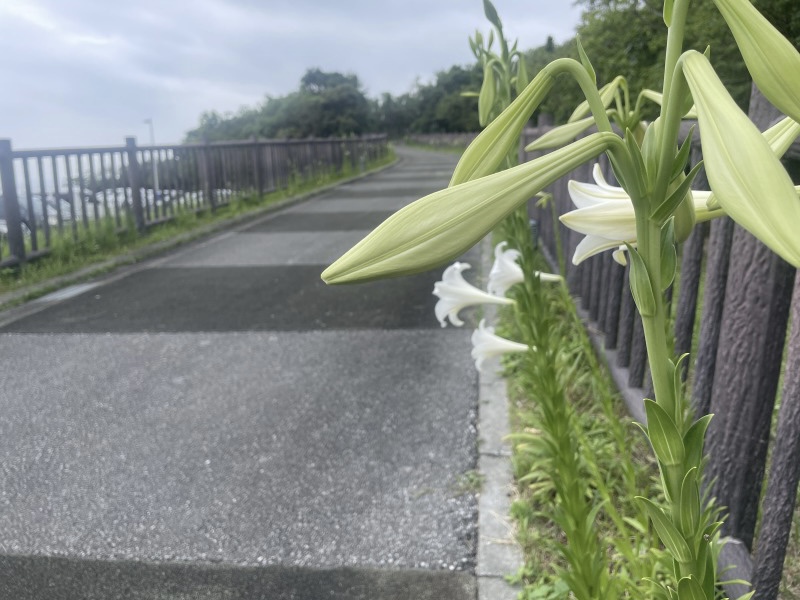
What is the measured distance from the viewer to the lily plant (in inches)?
16.0

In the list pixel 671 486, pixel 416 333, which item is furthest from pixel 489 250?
pixel 671 486

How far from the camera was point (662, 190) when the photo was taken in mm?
579

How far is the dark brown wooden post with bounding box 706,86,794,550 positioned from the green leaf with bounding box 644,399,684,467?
3.40ft

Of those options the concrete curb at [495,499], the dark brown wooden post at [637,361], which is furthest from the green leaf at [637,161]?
the dark brown wooden post at [637,361]

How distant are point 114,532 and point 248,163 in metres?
11.9

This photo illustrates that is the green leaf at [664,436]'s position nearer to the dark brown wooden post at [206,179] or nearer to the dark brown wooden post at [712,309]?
the dark brown wooden post at [712,309]

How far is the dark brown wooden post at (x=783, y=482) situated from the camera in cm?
138

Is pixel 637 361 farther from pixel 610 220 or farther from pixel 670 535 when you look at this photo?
pixel 610 220

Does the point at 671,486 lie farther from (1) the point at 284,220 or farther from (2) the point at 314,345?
(1) the point at 284,220

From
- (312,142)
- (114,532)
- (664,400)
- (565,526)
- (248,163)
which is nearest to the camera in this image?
(664,400)

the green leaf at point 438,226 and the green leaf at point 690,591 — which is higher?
the green leaf at point 438,226

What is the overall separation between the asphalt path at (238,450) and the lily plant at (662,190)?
1576 millimetres

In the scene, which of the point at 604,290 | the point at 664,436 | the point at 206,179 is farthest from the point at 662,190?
the point at 206,179

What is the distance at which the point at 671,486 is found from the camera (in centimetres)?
73
